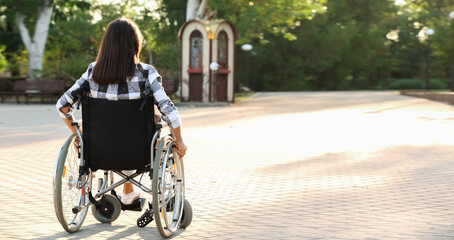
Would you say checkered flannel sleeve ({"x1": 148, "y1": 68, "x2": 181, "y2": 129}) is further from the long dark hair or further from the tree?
the tree

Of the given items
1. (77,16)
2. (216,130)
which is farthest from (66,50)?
(216,130)

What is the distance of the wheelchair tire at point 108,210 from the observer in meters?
5.00

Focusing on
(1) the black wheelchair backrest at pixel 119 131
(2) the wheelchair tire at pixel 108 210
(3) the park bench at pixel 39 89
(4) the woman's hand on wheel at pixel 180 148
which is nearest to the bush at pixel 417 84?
(3) the park bench at pixel 39 89

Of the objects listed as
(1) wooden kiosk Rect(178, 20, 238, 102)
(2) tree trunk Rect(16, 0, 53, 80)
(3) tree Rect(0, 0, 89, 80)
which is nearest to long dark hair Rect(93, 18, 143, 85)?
(1) wooden kiosk Rect(178, 20, 238, 102)

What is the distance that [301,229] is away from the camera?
4.95 metres

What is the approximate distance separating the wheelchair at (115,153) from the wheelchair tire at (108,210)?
27 cm

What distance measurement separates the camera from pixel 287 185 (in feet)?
23.0

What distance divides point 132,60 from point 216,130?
9.38m

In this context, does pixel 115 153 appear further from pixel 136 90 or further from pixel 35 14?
pixel 35 14

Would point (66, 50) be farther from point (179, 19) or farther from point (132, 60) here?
point (132, 60)

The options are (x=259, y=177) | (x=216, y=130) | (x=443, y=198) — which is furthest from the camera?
(x=216, y=130)

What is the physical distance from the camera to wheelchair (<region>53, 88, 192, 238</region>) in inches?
174

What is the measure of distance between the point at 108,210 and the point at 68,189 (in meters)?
0.52

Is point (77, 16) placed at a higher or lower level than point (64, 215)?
higher
